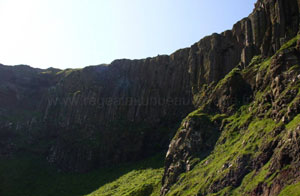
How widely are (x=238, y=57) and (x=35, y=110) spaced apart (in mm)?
96812

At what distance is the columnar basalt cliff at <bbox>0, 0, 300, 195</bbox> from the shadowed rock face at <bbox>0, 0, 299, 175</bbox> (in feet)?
1.32

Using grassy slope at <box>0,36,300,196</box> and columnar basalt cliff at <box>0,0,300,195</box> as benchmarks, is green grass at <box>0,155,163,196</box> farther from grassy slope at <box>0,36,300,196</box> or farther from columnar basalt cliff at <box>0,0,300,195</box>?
columnar basalt cliff at <box>0,0,300,195</box>

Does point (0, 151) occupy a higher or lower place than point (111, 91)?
lower

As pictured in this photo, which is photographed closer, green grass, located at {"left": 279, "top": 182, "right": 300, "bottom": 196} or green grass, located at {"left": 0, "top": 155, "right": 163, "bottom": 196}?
green grass, located at {"left": 279, "top": 182, "right": 300, "bottom": 196}

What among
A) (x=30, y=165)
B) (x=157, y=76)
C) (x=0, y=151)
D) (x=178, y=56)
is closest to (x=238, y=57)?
(x=178, y=56)

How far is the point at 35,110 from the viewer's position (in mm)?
141250

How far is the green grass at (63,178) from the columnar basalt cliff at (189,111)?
4939 mm

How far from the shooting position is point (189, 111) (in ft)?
333

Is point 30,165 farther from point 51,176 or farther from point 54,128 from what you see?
point 54,128

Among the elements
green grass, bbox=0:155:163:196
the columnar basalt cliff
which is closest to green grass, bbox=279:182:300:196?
the columnar basalt cliff

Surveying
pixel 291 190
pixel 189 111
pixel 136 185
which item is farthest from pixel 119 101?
pixel 291 190

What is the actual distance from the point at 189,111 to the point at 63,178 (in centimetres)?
5175

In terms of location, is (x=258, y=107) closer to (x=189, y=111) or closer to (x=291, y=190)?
(x=291, y=190)

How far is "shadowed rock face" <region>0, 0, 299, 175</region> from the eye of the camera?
94.1 meters
